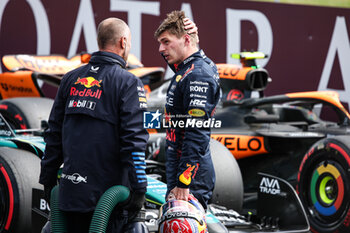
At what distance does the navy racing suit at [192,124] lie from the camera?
292cm

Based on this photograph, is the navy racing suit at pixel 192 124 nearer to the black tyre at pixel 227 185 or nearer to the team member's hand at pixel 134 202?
the team member's hand at pixel 134 202

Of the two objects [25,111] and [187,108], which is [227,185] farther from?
[25,111]

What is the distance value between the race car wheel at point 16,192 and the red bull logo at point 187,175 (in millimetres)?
1525

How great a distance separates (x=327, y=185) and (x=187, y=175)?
89.5 inches

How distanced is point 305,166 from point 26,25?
4299mm

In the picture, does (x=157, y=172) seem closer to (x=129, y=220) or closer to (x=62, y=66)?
(x=129, y=220)

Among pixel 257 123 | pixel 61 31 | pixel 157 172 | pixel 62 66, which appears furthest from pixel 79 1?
pixel 157 172

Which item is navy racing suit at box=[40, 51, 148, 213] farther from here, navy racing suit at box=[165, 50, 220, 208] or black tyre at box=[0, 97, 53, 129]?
black tyre at box=[0, 97, 53, 129]

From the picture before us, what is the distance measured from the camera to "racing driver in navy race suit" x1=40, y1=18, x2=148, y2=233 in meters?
2.67

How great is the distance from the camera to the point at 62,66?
22.5ft

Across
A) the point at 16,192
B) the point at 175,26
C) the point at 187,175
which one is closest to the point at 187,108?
the point at 187,175

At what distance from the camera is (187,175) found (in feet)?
9.56

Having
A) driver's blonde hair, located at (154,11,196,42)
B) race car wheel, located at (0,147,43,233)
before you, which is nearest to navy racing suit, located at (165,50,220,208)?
driver's blonde hair, located at (154,11,196,42)

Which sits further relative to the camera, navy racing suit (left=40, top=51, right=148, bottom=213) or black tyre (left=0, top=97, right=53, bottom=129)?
black tyre (left=0, top=97, right=53, bottom=129)
